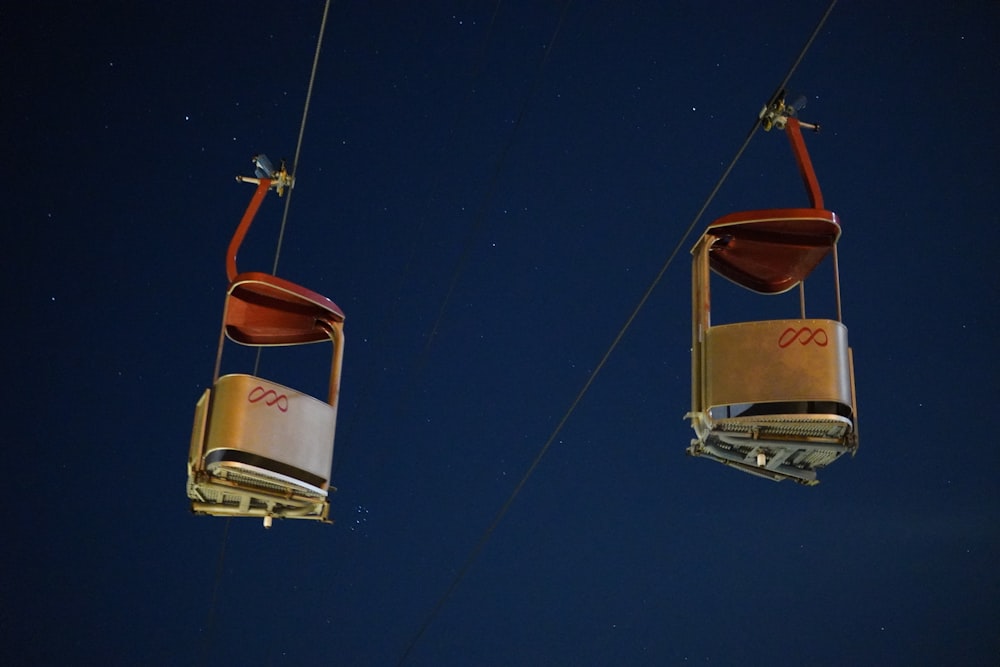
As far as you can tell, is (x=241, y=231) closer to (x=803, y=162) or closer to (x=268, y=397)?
(x=268, y=397)

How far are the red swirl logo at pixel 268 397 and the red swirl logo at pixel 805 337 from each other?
2734 millimetres

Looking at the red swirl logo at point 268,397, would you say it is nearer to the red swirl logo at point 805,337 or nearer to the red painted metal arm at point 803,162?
the red swirl logo at point 805,337

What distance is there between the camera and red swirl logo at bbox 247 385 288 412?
654cm

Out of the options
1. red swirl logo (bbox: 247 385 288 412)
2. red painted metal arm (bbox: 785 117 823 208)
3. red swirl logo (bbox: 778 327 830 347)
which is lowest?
red swirl logo (bbox: 247 385 288 412)

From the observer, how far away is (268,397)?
6602 millimetres

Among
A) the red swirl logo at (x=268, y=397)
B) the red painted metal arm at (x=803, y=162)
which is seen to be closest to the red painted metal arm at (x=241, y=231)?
the red swirl logo at (x=268, y=397)

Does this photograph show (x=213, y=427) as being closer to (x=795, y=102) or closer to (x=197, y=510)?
(x=197, y=510)

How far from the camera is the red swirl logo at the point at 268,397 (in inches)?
257

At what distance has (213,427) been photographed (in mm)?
6500

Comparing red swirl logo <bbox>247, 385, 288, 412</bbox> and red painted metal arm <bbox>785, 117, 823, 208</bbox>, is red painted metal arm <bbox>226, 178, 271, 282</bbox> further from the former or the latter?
red painted metal arm <bbox>785, 117, 823, 208</bbox>

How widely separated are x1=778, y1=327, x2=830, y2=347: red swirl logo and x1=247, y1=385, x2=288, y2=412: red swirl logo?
273 centimetres

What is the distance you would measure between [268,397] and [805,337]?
9.51ft

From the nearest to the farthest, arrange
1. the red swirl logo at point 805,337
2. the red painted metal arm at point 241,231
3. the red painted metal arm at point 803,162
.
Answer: the red swirl logo at point 805,337, the red painted metal arm at point 803,162, the red painted metal arm at point 241,231

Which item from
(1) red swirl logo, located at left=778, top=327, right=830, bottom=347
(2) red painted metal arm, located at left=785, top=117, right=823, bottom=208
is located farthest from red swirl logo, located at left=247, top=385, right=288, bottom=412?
(2) red painted metal arm, located at left=785, top=117, right=823, bottom=208
